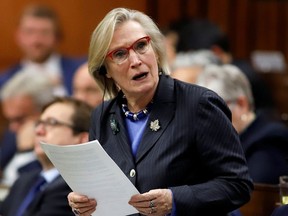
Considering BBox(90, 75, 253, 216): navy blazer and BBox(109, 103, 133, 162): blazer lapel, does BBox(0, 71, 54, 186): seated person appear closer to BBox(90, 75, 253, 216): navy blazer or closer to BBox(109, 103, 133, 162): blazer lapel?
BBox(109, 103, 133, 162): blazer lapel

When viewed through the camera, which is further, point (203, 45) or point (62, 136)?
point (203, 45)

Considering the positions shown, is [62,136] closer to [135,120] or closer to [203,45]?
[135,120]

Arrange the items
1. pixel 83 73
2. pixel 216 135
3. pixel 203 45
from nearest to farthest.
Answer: pixel 216 135 → pixel 83 73 → pixel 203 45

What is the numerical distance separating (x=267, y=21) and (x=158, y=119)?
5.15 m

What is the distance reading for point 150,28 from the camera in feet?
10.3

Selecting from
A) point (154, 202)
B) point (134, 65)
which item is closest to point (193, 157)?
point (154, 202)

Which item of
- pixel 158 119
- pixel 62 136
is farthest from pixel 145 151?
pixel 62 136

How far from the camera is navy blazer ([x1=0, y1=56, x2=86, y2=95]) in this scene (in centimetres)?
738

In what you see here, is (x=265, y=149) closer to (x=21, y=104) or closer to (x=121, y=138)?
(x=121, y=138)

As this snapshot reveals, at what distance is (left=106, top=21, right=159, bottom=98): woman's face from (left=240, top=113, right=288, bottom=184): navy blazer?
129 cm

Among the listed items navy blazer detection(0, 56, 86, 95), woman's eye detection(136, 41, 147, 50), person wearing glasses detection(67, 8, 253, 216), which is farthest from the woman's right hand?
navy blazer detection(0, 56, 86, 95)

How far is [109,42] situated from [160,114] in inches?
12.4

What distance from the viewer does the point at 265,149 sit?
4.40 metres

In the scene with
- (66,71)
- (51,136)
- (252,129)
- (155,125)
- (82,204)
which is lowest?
(66,71)
